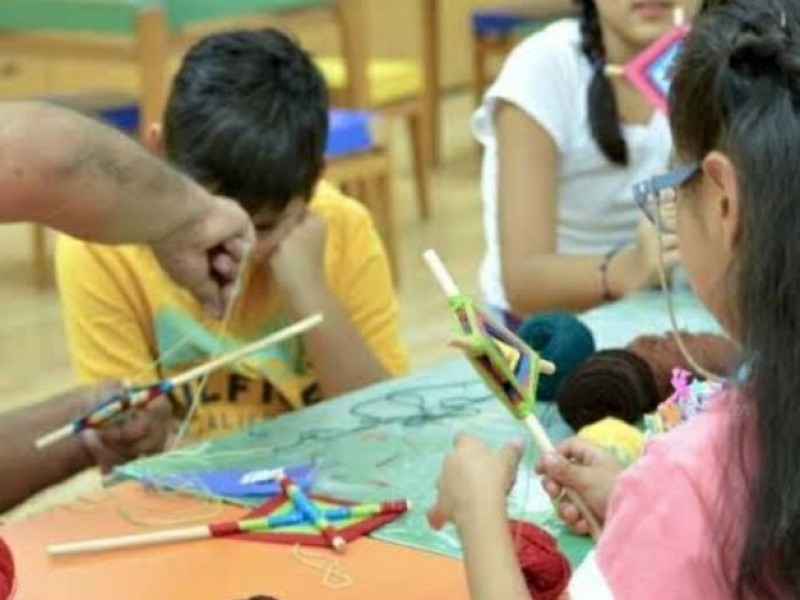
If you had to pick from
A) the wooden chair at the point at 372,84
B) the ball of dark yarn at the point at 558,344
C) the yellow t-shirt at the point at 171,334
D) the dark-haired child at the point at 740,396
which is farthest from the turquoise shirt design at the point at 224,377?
the wooden chair at the point at 372,84

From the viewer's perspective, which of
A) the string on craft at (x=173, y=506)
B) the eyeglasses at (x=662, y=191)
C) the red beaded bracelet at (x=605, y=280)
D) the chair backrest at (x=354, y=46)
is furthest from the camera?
the chair backrest at (x=354, y=46)

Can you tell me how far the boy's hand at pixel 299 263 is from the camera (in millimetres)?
1920

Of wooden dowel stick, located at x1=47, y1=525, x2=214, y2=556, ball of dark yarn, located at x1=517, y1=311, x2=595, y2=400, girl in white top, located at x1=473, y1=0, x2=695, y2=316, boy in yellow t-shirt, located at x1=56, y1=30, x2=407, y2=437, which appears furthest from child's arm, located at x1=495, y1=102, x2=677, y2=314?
wooden dowel stick, located at x1=47, y1=525, x2=214, y2=556

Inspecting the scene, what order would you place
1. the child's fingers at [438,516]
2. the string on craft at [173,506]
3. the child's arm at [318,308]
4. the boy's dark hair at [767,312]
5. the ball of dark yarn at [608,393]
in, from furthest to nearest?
the child's arm at [318,308], the ball of dark yarn at [608,393], the string on craft at [173,506], the child's fingers at [438,516], the boy's dark hair at [767,312]

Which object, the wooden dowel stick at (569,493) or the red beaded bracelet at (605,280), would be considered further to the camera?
the red beaded bracelet at (605,280)

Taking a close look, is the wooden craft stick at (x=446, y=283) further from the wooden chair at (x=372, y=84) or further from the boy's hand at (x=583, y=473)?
the wooden chair at (x=372, y=84)

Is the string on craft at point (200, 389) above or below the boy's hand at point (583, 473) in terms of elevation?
below

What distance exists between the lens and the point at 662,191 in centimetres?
121

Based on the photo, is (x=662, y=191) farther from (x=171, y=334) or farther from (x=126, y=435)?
(x=171, y=334)

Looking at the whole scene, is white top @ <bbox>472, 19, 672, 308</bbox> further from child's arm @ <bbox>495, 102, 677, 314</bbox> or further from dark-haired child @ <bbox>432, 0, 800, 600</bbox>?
dark-haired child @ <bbox>432, 0, 800, 600</bbox>

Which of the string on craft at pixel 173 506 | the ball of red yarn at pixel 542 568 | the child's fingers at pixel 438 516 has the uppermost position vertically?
the child's fingers at pixel 438 516

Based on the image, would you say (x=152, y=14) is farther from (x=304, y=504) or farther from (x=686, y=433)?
(x=686, y=433)

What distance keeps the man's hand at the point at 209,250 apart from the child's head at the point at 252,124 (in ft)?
0.56

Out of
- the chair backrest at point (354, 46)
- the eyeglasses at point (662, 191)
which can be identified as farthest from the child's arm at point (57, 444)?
the chair backrest at point (354, 46)
